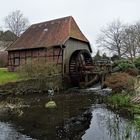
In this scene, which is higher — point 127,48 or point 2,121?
point 127,48

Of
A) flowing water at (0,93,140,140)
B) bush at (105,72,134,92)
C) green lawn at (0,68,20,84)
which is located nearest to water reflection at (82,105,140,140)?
flowing water at (0,93,140,140)

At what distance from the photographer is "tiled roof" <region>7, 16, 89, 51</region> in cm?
3378

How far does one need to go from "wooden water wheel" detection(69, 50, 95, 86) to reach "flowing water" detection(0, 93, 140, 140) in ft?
41.2

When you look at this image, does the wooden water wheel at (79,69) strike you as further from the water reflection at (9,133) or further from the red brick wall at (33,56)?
the water reflection at (9,133)

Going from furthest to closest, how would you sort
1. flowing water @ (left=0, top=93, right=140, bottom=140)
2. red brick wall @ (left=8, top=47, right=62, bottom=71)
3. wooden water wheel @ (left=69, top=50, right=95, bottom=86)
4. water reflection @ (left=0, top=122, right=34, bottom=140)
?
red brick wall @ (left=8, top=47, right=62, bottom=71)
wooden water wheel @ (left=69, top=50, right=95, bottom=86)
flowing water @ (left=0, top=93, right=140, bottom=140)
water reflection @ (left=0, top=122, right=34, bottom=140)

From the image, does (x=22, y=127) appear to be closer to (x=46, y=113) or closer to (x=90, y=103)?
(x=46, y=113)

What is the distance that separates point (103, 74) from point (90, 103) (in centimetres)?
1037

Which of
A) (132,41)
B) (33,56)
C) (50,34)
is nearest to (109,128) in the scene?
(33,56)

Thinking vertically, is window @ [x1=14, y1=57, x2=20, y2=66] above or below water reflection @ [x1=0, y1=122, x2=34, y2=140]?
above

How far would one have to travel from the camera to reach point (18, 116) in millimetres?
15594

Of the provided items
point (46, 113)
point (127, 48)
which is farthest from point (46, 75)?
point (127, 48)

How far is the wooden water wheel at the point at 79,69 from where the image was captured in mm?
31805

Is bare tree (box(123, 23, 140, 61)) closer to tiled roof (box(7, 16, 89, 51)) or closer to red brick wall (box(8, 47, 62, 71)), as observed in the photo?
tiled roof (box(7, 16, 89, 51))

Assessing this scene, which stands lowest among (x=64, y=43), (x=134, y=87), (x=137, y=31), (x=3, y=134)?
(x=3, y=134)
